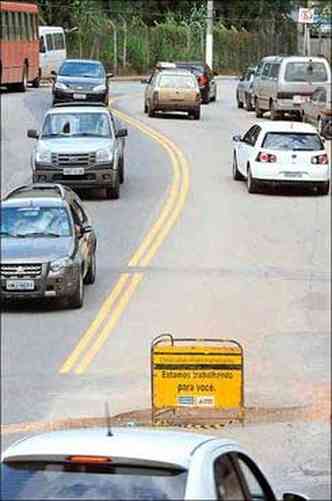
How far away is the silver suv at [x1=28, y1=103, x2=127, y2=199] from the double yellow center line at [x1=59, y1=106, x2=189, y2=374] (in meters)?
0.65

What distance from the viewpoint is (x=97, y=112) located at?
1772 centimetres

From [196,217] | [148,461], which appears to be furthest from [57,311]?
[148,461]

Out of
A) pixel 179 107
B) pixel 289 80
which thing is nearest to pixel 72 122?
pixel 179 107

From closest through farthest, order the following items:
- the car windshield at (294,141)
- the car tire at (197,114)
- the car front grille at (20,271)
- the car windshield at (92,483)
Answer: the car windshield at (92,483) < the car windshield at (294,141) < the car tire at (197,114) < the car front grille at (20,271)

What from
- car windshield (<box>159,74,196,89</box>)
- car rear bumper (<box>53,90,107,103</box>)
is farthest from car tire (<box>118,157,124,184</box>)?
car windshield (<box>159,74,196,89</box>)

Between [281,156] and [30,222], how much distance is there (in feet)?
11.5

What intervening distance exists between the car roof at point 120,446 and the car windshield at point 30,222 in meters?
13.5

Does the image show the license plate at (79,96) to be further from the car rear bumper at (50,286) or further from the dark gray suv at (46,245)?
the car rear bumper at (50,286)

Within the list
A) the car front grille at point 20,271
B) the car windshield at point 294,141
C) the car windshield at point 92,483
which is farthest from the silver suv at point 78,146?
the car windshield at point 92,483

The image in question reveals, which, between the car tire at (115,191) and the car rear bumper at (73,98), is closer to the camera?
the car rear bumper at (73,98)

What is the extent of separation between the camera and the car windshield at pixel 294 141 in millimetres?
17547

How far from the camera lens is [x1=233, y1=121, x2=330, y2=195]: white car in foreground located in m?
17.5

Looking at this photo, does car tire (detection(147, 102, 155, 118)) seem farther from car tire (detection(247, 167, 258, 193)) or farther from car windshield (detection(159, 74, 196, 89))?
car tire (detection(247, 167, 258, 193))

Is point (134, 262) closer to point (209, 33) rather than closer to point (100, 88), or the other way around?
point (100, 88)
